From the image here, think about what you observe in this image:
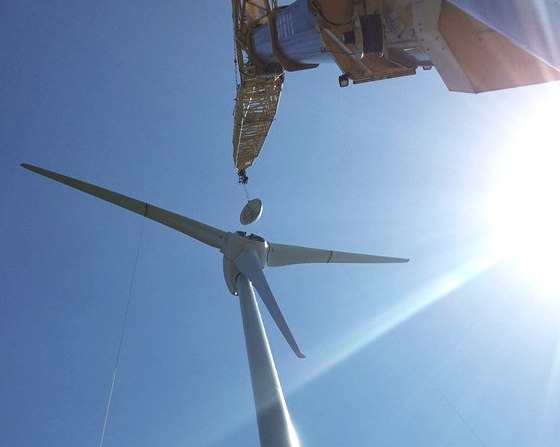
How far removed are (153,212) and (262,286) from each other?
6.04 meters

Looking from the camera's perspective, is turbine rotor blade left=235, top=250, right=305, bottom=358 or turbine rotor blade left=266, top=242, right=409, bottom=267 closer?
turbine rotor blade left=235, top=250, right=305, bottom=358

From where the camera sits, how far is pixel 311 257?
20812 mm

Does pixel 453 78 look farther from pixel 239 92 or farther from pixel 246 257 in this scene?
pixel 239 92

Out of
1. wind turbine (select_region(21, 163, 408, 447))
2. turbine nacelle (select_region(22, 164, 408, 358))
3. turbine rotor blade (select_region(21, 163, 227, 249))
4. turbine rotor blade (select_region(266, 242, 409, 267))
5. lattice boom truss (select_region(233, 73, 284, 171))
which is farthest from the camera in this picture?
lattice boom truss (select_region(233, 73, 284, 171))

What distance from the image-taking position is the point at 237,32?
21.8 m

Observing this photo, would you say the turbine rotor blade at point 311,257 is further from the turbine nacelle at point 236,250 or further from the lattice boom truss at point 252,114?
the lattice boom truss at point 252,114

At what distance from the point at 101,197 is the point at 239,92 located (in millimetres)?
11445

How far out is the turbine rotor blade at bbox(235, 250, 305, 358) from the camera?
48.3 feet

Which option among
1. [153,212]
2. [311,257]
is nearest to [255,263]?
[311,257]

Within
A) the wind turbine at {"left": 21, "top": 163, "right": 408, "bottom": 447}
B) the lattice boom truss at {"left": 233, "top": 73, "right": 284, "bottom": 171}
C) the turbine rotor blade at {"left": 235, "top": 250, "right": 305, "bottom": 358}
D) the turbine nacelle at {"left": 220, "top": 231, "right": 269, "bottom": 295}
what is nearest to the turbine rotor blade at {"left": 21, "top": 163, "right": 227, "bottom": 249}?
the wind turbine at {"left": 21, "top": 163, "right": 408, "bottom": 447}

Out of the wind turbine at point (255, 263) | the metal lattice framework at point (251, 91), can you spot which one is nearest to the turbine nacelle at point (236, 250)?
the wind turbine at point (255, 263)

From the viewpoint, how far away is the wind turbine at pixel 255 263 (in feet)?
37.8

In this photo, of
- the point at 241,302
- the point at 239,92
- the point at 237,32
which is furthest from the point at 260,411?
the point at 239,92

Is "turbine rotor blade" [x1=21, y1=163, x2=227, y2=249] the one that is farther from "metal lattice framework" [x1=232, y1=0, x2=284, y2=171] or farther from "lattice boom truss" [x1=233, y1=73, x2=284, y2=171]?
"lattice boom truss" [x1=233, y1=73, x2=284, y2=171]
